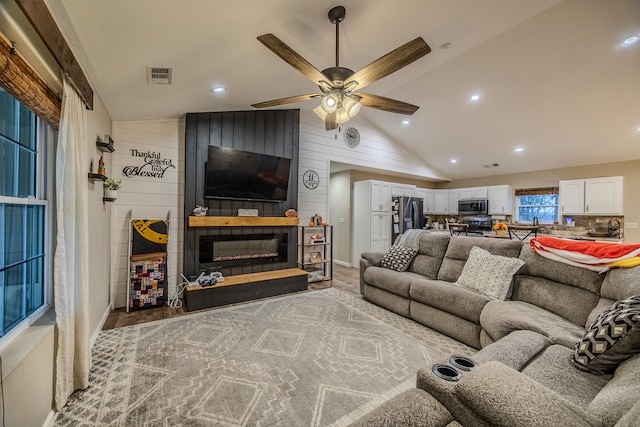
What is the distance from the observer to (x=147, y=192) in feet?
11.6

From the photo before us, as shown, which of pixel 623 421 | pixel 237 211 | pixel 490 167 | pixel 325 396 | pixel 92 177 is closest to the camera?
pixel 623 421

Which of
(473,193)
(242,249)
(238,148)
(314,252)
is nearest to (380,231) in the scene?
(314,252)

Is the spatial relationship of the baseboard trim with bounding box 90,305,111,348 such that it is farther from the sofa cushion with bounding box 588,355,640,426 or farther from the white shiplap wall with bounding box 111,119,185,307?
the sofa cushion with bounding box 588,355,640,426

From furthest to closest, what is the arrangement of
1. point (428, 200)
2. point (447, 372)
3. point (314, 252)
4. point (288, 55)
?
point (428, 200) → point (314, 252) → point (288, 55) → point (447, 372)

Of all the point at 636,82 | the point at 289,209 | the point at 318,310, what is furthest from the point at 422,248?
the point at 636,82

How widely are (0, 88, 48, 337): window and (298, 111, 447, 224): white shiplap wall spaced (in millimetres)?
3531

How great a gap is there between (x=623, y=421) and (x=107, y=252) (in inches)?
165

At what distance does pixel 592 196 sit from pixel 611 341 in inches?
228

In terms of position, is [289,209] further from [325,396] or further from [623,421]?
[623,421]

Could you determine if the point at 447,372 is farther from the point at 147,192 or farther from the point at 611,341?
the point at 147,192

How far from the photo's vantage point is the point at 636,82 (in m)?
3.35

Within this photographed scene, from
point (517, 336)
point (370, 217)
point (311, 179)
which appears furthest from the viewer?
point (370, 217)

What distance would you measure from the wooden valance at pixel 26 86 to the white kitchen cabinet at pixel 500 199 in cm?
792

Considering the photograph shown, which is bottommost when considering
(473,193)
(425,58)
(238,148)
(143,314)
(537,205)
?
(143,314)
